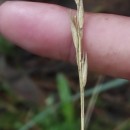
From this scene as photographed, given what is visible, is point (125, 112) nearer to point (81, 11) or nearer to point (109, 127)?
point (109, 127)

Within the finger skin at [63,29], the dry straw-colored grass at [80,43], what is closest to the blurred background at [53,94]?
the finger skin at [63,29]

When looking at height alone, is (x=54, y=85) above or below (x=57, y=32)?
below

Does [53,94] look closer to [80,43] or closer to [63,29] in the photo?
[63,29]

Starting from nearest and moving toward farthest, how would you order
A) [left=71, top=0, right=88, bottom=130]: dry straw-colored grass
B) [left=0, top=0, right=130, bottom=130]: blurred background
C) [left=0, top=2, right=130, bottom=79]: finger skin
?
[left=71, top=0, right=88, bottom=130]: dry straw-colored grass → [left=0, top=2, right=130, bottom=79]: finger skin → [left=0, top=0, right=130, bottom=130]: blurred background

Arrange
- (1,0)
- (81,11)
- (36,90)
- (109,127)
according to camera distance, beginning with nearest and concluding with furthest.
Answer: (81,11) < (1,0) < (109,127) < (36,90)

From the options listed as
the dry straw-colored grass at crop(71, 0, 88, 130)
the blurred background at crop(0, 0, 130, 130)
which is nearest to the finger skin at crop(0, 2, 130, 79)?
the dry straw-colored grass at crop(71, 0, 88, 130)

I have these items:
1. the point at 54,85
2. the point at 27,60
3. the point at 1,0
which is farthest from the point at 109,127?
the point at 1,0

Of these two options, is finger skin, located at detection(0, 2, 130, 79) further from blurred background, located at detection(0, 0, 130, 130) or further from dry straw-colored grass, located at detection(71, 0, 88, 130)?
blurred background, located at detection(0, 0, 130, 130)
